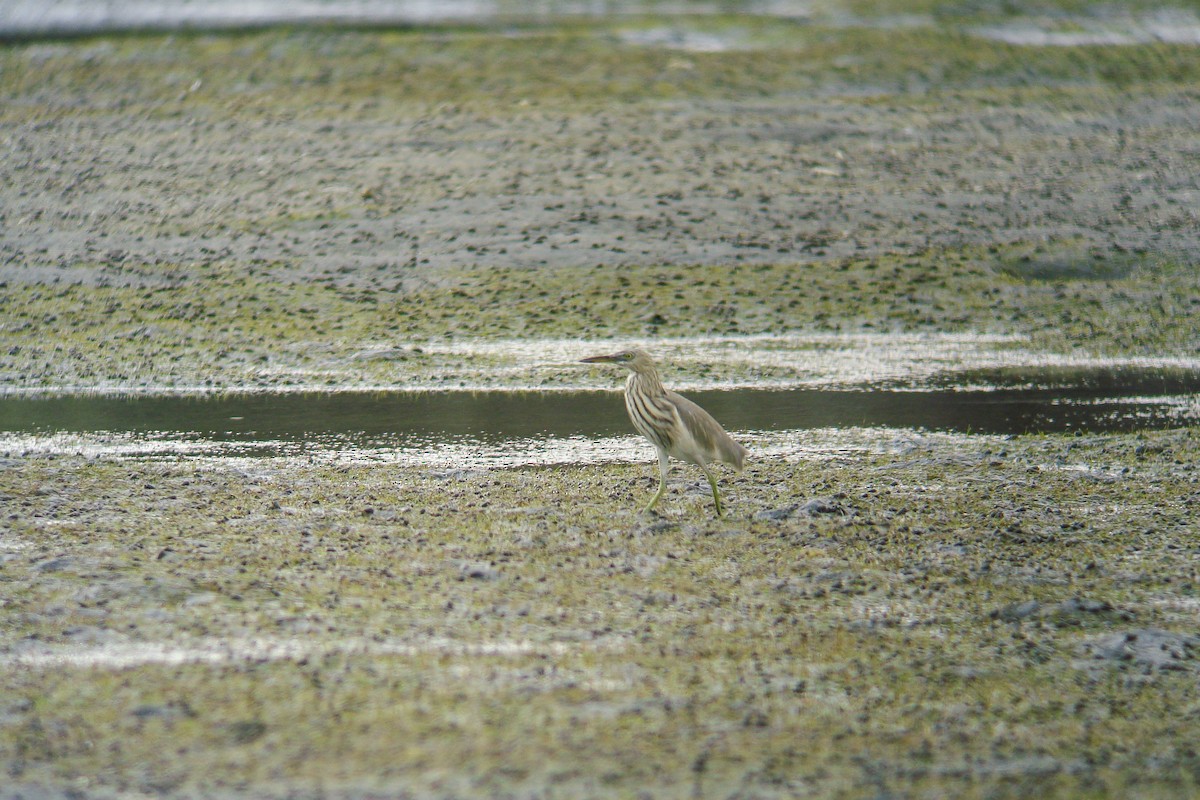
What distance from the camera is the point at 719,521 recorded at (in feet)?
24.4

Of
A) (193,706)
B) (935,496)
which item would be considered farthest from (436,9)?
(193,706)

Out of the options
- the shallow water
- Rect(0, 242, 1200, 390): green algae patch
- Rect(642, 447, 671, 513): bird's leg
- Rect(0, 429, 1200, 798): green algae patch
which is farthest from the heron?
Rect(0, 242, 1200, 390): green algae patch

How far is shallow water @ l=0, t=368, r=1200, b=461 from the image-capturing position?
30.7 ft

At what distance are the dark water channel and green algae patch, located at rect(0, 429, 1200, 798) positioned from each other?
1.11 metres

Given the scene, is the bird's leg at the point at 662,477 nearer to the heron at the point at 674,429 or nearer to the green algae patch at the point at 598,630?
the heron at the point at 674,429

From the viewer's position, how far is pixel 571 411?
10141mm

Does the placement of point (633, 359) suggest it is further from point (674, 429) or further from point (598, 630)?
point (598, 630)

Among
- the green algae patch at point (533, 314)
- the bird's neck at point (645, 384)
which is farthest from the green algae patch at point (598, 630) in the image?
the green algae patch at point (533, 314)

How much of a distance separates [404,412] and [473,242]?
440cm

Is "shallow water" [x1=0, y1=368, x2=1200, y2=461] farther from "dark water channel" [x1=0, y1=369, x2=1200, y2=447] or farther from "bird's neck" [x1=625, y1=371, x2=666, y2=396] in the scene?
"bird's neck" [x1=625, y1=371, x2=666, y2=396]

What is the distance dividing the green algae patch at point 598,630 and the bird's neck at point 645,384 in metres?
0.62

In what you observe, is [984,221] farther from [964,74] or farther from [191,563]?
[191,563]

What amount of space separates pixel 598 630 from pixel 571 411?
4.49 m

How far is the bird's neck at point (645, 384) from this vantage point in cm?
761
